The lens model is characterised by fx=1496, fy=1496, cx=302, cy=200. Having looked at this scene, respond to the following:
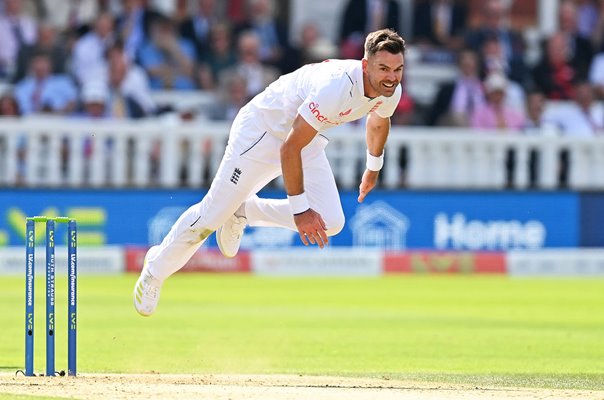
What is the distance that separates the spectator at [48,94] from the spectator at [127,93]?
1.43 feet

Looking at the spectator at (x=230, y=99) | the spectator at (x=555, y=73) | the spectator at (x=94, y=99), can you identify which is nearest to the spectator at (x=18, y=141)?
the spectator at (x=94, y=99)

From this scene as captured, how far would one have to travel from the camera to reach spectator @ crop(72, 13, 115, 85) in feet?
52.3

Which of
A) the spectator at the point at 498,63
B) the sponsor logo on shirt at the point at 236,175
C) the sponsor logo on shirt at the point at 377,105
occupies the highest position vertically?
the sponsor logo on shirt at the point at 377,105

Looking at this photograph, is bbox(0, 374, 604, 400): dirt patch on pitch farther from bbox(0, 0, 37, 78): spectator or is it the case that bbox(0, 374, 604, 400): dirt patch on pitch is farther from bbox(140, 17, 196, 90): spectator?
bbox(0, 0, 37, 78): spectator

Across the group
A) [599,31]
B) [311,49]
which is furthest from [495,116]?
[599,31]

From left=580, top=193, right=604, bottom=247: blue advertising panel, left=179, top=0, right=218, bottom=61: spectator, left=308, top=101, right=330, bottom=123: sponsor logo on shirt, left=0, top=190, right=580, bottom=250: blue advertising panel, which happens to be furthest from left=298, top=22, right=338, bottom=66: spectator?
left=308, top=101, right=330, bottom=123: sponsor logo on shirt

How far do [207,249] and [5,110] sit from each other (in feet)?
8.45

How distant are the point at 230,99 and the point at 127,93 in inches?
43.9

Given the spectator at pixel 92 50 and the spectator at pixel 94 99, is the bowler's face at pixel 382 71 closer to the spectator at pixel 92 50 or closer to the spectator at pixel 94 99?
the spectator at pixel 94 99

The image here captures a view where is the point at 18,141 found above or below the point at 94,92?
below

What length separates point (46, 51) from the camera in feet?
52.7

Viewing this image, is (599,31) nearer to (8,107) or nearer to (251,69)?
(251,69)

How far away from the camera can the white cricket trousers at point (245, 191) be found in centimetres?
785

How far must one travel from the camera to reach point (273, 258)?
15.4 m
